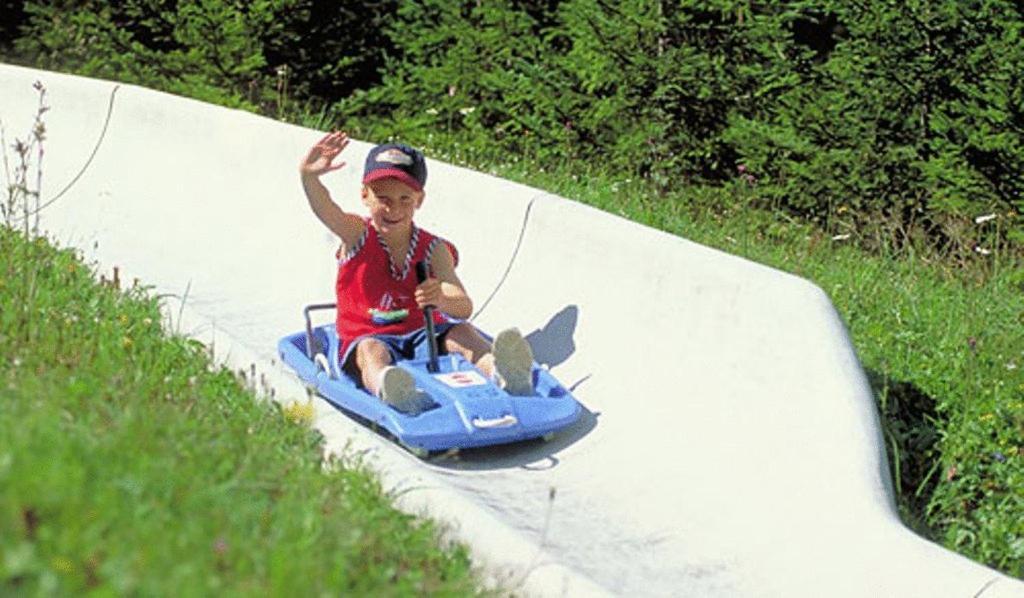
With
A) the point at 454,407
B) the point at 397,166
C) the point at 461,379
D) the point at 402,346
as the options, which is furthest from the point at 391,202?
the point at 454,407

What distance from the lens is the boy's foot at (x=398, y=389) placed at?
5414 millimetres

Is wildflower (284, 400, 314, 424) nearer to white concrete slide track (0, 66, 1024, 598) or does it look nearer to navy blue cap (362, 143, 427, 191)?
white concrete slide track (0, 66, 1024, 598)

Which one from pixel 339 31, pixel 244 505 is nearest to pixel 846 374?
pixel 244 505

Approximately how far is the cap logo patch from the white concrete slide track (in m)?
0.82

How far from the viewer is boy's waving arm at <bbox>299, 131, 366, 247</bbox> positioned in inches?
240

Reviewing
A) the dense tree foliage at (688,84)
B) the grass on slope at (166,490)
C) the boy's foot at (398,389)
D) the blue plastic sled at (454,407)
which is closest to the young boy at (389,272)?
the blue plastic sled at (454,407)

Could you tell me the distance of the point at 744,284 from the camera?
564 centimetres

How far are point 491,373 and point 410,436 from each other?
559 mm

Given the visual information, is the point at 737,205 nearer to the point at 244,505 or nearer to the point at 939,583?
the point at 939,583

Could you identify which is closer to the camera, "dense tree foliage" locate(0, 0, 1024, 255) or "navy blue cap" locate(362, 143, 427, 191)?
"navy blue cap" locate(362, 143, 427, 191)

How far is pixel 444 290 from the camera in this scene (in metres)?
6.03

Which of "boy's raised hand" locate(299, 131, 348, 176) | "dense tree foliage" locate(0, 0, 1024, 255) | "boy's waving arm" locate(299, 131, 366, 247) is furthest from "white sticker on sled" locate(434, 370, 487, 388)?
"dense tree foliage" locate(0, 0, 1024, 255)

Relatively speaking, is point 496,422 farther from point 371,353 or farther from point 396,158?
point 396,158

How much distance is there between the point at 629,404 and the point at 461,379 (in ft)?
2.08
